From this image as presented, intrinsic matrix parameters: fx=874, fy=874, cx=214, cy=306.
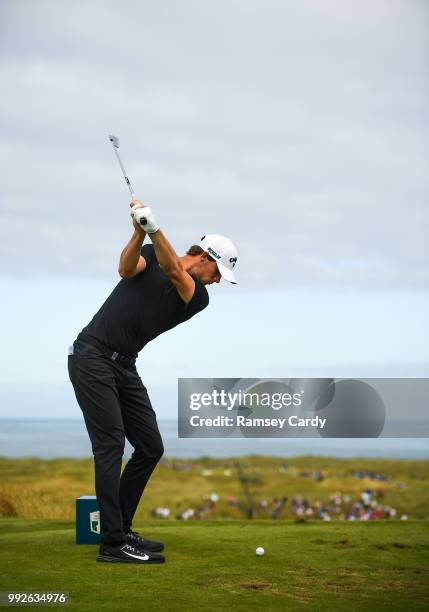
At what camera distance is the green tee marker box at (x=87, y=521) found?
5.14 meters

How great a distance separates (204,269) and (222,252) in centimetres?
14

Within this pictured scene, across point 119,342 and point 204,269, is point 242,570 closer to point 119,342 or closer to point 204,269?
point 119,342

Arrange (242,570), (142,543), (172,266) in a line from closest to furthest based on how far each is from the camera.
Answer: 1. (172,266)
2. (242,570)
3. (142,543)

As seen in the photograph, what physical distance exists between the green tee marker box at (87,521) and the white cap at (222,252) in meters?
1.64

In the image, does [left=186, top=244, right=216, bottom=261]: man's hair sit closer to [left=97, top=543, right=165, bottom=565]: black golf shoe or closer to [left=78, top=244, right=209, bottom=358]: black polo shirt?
[left=78, top=244, right=209, bottom=358]: black polo shirt

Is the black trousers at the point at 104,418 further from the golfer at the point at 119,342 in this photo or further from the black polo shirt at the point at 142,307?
the black polo shirt at the point at 142,307

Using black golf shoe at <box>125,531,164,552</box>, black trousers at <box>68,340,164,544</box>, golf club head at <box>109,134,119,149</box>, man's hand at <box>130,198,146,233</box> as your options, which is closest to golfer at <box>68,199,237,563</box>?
black trousers at <box>68,340,164,544</box>

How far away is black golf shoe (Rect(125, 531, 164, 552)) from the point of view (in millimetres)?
4832

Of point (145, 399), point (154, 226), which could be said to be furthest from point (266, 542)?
point (154, 226)

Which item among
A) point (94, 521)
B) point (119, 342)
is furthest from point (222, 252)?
point (94, 521)

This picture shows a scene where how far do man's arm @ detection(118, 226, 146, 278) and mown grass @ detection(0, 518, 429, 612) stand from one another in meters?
1.50

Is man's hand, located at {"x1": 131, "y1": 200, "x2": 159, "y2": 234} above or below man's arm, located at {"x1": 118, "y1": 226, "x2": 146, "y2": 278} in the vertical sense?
above

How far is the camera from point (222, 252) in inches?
180

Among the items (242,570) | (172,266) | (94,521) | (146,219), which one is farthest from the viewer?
(94,521)
